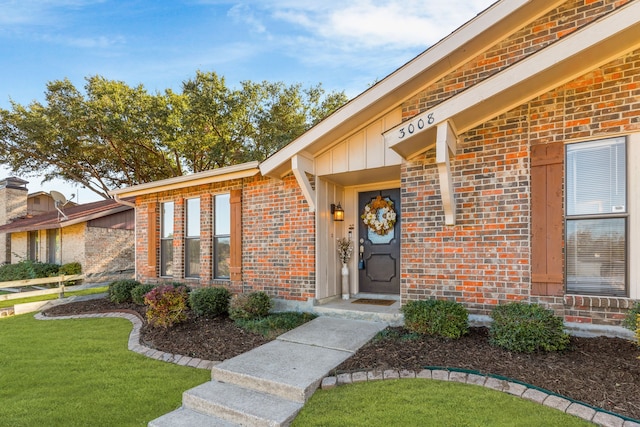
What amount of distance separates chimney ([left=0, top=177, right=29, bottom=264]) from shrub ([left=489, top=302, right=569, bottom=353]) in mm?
21609

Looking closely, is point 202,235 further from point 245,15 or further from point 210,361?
point 245,15

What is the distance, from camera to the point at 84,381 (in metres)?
3.91

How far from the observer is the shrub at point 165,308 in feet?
18.3

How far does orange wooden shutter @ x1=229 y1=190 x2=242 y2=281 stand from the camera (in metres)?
7.02

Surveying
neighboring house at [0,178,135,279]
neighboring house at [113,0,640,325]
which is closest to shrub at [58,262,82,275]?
neighboring house at [0,178,135,279]

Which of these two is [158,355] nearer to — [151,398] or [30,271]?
[151,398]

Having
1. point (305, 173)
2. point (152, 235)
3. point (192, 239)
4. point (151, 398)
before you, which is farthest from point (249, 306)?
point (152, 235)

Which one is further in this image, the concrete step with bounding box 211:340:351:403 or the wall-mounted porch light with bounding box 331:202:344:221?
the wall-mounted porch light with bounding box 331:202:344:221

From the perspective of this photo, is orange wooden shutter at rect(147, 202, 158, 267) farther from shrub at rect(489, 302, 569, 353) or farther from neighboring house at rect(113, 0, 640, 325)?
shrub at rect(489, 302, 569, 353)

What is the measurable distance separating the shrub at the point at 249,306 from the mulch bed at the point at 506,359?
0.56 m

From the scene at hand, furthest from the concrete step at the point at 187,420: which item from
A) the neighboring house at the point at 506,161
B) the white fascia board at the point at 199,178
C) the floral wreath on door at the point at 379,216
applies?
the floral wreath on door at the point at 379,216

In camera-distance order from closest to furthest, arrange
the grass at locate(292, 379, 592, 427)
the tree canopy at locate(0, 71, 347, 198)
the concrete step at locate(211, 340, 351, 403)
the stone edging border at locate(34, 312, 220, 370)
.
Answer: the grass at locate(292, 379, 592, 427) < the concrete step at locate(211, 340, 351, 403) < the stone edging border at locate(34, 312, 220, 370) < the tree canopy at locate(0, 71, 347, 198)

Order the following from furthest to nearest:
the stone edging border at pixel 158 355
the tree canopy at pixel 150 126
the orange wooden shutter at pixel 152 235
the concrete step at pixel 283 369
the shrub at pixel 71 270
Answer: the tree canopy at pixel 150 126 → the shrub at pixel 71 270 → the orange wooden shutter at pixel 152 235 → the stone edging border at pixel 158 355 → the concrete step at pixel 283 369

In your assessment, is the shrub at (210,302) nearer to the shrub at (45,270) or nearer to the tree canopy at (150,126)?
the tree canopy at (150,126)
